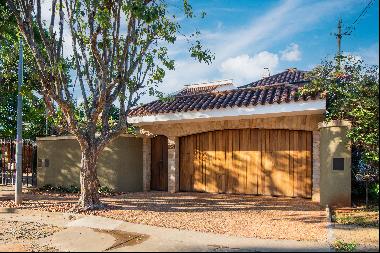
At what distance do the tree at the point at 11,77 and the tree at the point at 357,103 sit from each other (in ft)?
24.5

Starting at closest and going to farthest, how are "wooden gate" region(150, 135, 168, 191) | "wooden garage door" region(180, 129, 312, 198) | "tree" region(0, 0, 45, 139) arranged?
"tree" region(0, 0, 45, 139) < "wooden garage door" region(180, 129, 312, 198) < "wooden gate" region(150, 135, 168, 191)

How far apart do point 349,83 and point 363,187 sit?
278cm

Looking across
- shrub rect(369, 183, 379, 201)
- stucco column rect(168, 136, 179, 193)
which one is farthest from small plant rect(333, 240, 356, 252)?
stucco column rect(168, 136, 179, 193)

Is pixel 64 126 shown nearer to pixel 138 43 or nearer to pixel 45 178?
pixel 138 43

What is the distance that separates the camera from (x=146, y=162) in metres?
14.2

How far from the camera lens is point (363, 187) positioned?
385 inches

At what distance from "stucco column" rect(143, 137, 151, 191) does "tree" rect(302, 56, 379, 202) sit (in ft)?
21.3

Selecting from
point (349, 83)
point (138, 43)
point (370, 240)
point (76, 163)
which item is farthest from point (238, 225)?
point (76, 163)

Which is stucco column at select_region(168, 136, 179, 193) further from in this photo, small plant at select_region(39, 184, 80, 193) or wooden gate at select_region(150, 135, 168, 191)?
small plant at select_region(39, 184, 80, 193)

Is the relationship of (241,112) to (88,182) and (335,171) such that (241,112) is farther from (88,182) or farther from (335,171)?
(88,182)

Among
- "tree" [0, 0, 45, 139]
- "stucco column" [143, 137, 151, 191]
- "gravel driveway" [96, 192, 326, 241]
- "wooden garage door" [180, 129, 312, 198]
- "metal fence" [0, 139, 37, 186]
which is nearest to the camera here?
"gravel driveway" [96, 192, 326, 241]

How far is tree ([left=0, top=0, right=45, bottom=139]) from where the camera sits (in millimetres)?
10211

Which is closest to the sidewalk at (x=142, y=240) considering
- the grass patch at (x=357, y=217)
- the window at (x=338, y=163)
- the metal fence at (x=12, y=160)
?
the grass patch at (x=357, y=217)

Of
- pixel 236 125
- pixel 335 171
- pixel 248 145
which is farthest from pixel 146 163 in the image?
pixel 335 171
